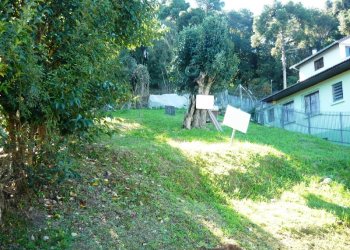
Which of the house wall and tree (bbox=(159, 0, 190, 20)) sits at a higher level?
tree (bbox=(159, 0, 190, 20))

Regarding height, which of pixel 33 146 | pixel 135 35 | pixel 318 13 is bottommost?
pixel 33 146

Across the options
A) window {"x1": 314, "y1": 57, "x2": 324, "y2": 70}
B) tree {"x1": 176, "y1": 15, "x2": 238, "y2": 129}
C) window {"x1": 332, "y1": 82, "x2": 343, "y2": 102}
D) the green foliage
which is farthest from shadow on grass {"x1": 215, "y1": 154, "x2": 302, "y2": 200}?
window {"x1": 314, "y1": 57, "x2": 324, "y2": 70}

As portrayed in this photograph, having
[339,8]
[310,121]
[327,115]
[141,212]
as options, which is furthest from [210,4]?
[141,212]

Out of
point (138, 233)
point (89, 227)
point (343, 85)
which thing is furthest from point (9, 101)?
point (343, 85)

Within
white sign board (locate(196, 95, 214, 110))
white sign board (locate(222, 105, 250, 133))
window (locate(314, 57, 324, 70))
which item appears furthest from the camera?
window (locate(314, 57, 324, 70))

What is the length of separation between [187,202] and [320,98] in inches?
668

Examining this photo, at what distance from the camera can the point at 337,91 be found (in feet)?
67.6

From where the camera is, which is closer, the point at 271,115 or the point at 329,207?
the point at 329,207

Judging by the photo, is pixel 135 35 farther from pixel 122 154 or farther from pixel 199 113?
pixel 199 113

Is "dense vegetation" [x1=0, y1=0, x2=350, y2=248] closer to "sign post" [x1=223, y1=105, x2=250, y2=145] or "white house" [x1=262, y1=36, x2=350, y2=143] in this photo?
"sign post" [x1=223, y1=105, x2=250, y2=145]

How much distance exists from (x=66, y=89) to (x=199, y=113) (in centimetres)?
1205

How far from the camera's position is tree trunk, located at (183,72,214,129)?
51.3ft

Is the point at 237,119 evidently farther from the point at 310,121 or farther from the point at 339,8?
the point at 339,8

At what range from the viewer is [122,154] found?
8219mm
